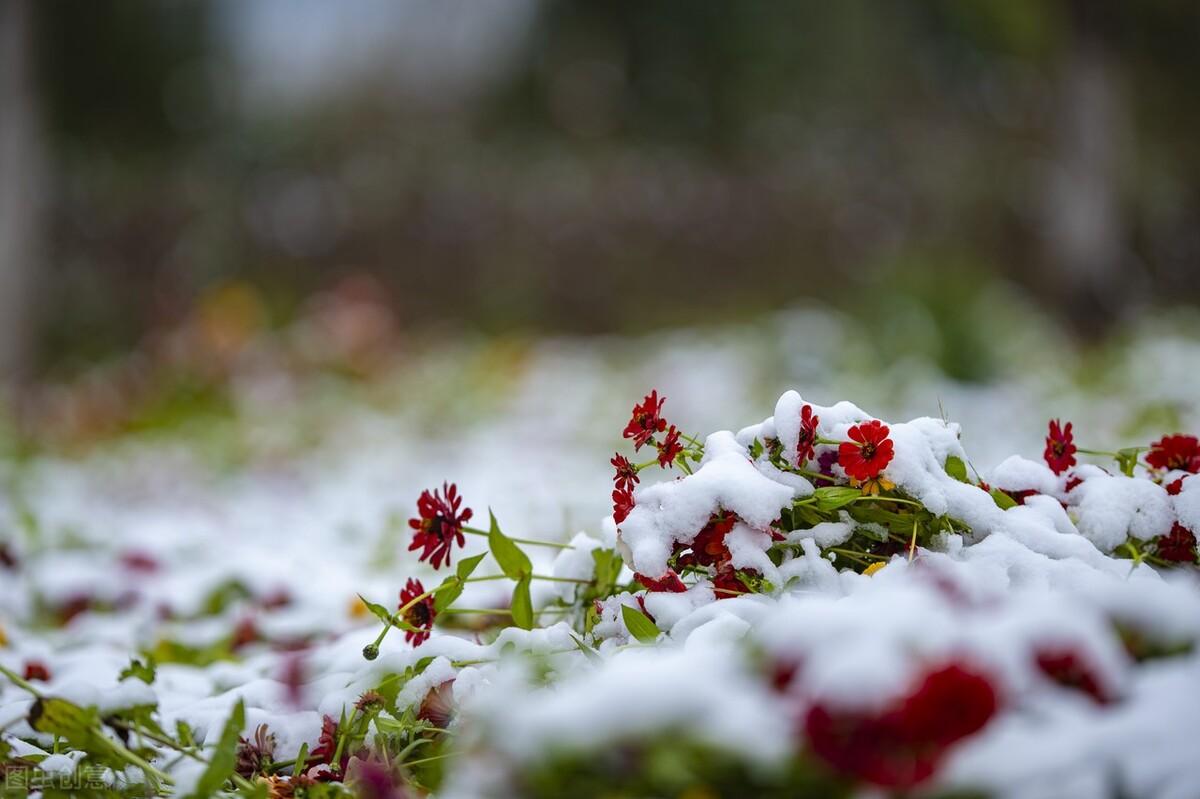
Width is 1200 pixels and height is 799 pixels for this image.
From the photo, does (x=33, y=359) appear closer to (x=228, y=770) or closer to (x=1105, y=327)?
(x=228, y=770)

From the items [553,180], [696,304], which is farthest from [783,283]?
[553,180]

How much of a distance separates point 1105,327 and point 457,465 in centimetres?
334

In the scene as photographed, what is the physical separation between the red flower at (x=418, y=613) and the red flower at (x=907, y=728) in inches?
19.8

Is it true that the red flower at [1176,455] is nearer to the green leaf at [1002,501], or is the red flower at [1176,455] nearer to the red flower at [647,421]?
the green leaf at [1002,501]

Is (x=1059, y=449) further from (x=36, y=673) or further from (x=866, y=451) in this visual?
(x=36, y=673)

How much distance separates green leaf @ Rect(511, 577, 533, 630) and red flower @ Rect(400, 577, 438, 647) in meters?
0.08

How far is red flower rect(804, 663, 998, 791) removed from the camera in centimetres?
50

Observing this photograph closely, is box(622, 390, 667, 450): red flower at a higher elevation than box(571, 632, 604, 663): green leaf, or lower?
higher

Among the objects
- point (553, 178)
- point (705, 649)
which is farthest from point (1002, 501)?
point (553, 178)

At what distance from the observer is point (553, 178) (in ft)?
23.7

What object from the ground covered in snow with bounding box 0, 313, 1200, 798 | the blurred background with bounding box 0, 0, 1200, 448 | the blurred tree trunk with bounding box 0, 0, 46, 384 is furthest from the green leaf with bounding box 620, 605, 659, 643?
the blurred tree trunk with bounding box 0, 0, 46, 384

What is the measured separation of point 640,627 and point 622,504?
0.12 meters

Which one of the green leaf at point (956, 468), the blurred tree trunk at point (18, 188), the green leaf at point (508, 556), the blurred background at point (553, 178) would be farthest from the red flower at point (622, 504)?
the blurred tree trunk at point (18, 188)

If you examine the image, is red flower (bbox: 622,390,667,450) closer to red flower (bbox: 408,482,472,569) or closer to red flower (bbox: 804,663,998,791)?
red flower (bbox: 408,482,472,569)
